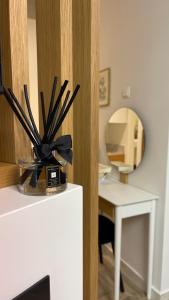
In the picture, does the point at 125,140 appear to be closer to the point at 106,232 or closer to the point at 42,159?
the point at 106,232

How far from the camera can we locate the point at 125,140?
225cm

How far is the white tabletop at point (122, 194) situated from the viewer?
1.85 metres

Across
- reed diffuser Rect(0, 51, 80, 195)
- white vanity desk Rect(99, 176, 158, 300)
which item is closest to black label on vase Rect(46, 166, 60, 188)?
reed diffuser Rect(0, 51, 80, 195)

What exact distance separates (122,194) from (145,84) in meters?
0.91

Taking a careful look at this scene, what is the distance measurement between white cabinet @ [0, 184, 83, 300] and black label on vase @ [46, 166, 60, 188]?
0.04m

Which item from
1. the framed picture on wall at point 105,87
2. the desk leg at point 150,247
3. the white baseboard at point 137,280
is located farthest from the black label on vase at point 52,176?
the framed picture on wall at point 105,87

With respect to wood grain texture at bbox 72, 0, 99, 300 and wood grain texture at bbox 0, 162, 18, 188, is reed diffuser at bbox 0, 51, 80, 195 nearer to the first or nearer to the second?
wood grain texture at bbox 0, 162, 18, 188

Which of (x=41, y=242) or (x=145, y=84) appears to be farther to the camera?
(x=145, y=84)

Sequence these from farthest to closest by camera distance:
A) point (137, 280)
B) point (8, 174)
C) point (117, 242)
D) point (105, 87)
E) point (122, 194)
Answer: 1. point (105, 87)
2. point (137, 280)
3. point (122, 194)
4. point (117, 242)
5. point (8, 174)

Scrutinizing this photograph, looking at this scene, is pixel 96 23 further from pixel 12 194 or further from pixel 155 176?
pixel 155 176

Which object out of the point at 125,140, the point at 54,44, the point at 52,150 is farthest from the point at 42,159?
the point at 125,140

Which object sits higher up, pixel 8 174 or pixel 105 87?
pixel 105 87

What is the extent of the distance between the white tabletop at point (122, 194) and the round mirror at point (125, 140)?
0.16 metres

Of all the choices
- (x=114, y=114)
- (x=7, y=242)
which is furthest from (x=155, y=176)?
(x=7, y=242)
